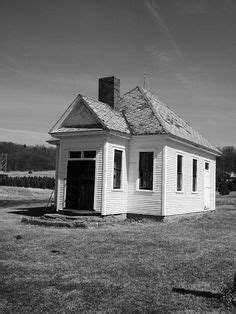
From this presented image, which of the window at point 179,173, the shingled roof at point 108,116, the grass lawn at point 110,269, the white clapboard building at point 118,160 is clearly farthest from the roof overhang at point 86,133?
the grass lawn at point 110,269

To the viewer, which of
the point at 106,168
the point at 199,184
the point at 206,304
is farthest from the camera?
the point at 199,184

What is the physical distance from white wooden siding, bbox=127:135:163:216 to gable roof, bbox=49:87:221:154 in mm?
520

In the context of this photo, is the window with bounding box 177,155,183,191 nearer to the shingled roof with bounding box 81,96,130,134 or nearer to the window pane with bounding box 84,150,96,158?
the shingled roof with bounding box 81,96,130,134

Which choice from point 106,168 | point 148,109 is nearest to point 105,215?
point 106,168

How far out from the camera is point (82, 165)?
17188mm

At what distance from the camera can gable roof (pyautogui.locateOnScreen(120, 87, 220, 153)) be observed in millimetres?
17816

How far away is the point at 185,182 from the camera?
19812mm

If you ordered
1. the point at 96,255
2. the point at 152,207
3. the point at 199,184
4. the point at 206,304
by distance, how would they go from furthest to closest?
the point at 199,184, the point at 152,207, the point at 96,255, the point at 206,304

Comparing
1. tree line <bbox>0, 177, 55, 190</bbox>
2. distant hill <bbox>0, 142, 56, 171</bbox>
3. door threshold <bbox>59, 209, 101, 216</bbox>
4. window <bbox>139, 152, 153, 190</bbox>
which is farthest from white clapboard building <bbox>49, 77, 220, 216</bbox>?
distant hill <bbox>0, 142, 56, 171</bbox>

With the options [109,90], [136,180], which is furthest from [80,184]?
[109,90]

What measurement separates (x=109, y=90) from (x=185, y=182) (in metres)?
6.07

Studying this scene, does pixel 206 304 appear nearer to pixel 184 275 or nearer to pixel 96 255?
pixel 184 275

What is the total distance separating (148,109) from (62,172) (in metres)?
5.32

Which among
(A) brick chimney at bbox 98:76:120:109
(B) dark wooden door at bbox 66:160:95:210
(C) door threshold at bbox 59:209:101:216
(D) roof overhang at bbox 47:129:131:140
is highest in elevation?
(A) brick chimney at bbox 98:76:120:109
